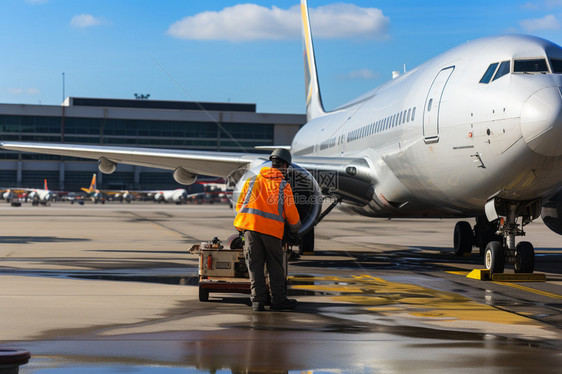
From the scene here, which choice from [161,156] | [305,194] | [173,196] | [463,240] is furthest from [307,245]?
[173,196]

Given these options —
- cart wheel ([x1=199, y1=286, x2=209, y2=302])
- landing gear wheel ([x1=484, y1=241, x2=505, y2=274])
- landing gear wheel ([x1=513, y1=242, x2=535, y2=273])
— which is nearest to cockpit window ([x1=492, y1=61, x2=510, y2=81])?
landing gear wheel ([x1=484, y1=241, x2=505, y2=274])

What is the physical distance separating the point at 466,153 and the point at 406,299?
3.10 m

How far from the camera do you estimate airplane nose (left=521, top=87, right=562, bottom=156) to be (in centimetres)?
998

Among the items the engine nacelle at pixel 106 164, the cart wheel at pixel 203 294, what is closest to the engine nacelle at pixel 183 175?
the engine nacelle at pixel 106 164

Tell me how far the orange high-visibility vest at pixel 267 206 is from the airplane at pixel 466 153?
3.03 metres

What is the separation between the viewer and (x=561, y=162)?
10.6 meters

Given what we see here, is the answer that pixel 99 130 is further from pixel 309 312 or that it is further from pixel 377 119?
pixel 309 312

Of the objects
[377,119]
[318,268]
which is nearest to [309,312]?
[318,268]

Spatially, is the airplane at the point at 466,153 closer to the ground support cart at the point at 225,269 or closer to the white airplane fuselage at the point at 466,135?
the white airplane fuselage at the point at 466,135

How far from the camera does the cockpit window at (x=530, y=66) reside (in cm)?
1108

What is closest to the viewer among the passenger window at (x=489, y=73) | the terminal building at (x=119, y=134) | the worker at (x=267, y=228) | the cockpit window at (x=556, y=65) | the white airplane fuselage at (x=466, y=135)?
the worker at (x=267, y=228)

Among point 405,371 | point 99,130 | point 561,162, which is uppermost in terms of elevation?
point 99,130

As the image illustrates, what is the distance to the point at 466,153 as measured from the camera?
11.6 meters

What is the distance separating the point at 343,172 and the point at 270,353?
9994 millimetres
